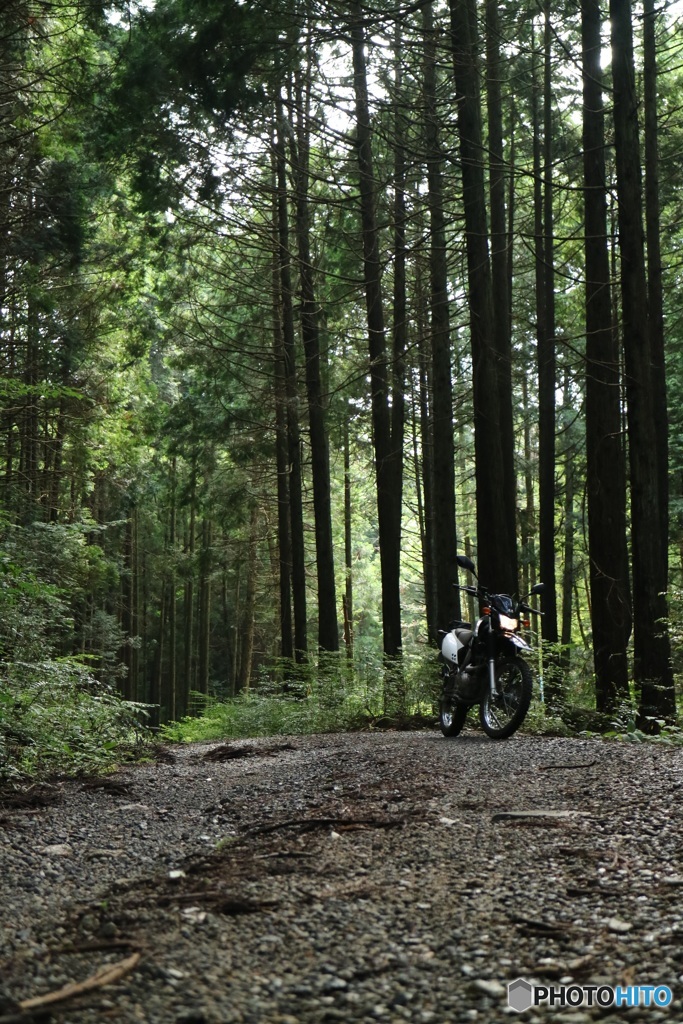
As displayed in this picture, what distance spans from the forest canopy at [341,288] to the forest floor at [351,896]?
3007 mm

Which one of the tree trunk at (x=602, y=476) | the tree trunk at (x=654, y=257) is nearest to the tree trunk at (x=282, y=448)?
the tree trunk at (x=654, y=257)

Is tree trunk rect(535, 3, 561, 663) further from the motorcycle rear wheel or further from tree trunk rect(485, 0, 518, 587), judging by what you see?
the motorcycle rear wheel

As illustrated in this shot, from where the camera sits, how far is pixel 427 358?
1700 centimetres

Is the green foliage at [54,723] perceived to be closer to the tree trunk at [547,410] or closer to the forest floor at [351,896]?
the forest floor at [351,896]

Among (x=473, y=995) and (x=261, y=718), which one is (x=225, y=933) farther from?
(x=261, y=718)

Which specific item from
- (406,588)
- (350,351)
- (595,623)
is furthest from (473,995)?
(406,588)

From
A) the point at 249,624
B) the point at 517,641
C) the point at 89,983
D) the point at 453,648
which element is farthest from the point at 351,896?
the point at 249,624

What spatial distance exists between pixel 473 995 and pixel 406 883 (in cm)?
108

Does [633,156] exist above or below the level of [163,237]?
below

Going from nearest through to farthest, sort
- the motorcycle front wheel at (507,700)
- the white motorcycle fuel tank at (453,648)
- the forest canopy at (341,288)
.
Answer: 1. the motorcycle front wheel at (507,700)
2. the white motorcycle fuel tank at (453,648)
3. the forest canopy at (341,288)

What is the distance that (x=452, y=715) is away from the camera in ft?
31.8

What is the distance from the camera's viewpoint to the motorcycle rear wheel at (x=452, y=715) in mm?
9445

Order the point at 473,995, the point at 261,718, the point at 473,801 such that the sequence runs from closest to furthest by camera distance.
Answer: the point at 473,995 < the point at 473,801 < the point at 261,718

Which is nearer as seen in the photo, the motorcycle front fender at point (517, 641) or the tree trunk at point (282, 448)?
the motorcycle front fender at point (517, 641)
